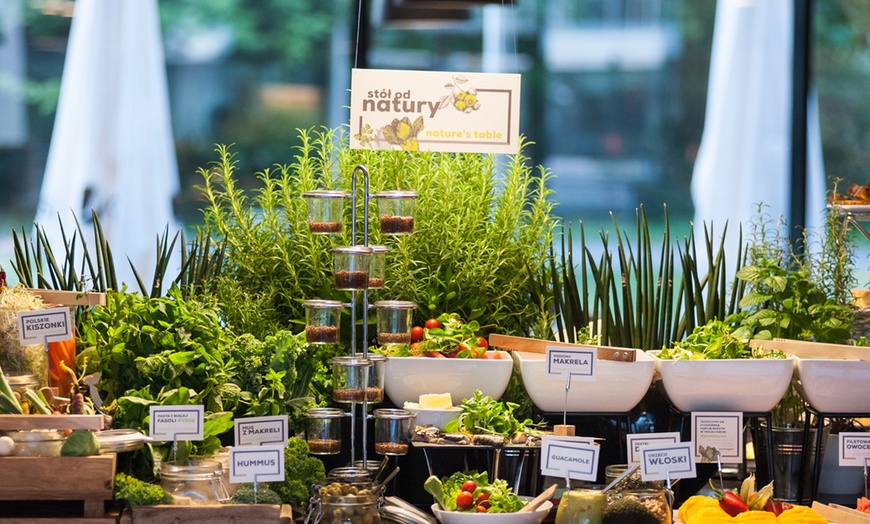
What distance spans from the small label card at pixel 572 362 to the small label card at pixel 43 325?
123 centimetres

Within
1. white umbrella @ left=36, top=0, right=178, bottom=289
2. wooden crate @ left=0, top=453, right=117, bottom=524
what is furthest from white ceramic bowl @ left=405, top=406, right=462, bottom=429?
white umbrella @ left=36, top=0, right=178, bottom=289

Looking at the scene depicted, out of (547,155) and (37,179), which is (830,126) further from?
(37,179)

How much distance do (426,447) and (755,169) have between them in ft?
14.0

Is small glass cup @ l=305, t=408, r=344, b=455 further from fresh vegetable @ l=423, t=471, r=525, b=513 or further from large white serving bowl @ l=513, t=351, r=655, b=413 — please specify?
large white serving bowl @ l=513, t=351, r=655, b=413

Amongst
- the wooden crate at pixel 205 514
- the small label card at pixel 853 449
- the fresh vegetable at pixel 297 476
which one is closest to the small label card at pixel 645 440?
the small label card at pixel 853 449

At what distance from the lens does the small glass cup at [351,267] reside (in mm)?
2781

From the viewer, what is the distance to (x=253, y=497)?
2.50 metres

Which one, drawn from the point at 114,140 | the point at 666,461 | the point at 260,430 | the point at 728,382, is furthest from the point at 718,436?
the point at 114,140

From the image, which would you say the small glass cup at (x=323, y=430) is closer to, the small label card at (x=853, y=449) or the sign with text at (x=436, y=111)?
the sign with text at (x=436, y=111)

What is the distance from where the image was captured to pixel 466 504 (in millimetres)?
A: 2564

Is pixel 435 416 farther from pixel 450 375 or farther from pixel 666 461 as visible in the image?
pixel 666 461

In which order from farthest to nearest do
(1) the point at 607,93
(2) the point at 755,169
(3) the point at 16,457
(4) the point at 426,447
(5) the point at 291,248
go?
(1) the point at 607,93 → (2) the point at 755,169 → (5) the point at 291,248 → (4) the point at 426,447 → (3) the point at 16,457

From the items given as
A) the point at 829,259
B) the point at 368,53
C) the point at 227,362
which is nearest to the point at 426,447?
the point at 227,362

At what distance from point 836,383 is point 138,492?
1.80m
